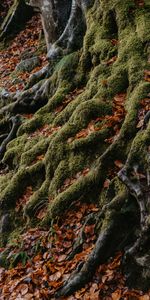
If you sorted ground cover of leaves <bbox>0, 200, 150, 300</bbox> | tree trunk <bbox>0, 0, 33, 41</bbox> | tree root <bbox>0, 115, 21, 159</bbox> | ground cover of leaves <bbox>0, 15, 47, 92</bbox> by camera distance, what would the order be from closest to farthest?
ground cover of leaves <bbox>0, 200, 150, 300</bbox> < tree root <bbox>0, 115, 21, 159</bbox> < ground cover of leaves <bbox>0, 15, 47, 92</bbox> < tree trunk <bbox>0, 0, 33, 41</bbox>

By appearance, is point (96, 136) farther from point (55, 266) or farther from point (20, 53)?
point (20, 53)

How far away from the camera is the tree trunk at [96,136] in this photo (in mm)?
5156

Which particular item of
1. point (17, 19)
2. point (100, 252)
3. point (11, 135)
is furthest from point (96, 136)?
point (17, 19)

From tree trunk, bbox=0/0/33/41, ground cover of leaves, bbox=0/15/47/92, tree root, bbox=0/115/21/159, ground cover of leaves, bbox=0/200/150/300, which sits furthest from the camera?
tree trunk, bbox=0/0/33/41

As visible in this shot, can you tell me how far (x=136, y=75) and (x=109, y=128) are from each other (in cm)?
102

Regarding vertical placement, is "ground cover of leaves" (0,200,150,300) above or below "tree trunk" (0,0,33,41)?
below

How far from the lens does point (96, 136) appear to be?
6.45 m

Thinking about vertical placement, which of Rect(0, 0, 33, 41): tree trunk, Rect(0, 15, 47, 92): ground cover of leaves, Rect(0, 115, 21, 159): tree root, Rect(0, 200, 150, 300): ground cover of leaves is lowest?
Rect(0, 200, 150, 300): ground cover of leaves

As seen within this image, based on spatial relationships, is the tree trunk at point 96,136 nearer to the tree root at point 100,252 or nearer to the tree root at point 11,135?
the tree root at point 100,252

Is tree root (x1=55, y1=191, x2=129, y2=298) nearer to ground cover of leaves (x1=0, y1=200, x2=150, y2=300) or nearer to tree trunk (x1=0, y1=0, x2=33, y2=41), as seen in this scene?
ground cover of leaves (x1=0, y1=200, x2=150, y2=300)

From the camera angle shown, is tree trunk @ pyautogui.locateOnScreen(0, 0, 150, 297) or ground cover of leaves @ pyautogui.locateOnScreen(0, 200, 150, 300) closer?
ground cover of leaves @ pyautogui.locateOnScreen(0, 200, 150, 300)

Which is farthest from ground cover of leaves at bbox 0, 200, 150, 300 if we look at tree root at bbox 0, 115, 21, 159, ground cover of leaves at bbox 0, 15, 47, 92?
ground cover of leaves at bbox 0, 15, 47, 92

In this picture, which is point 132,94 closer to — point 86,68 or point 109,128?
point 109,128

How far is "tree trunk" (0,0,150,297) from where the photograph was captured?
16.9ft
